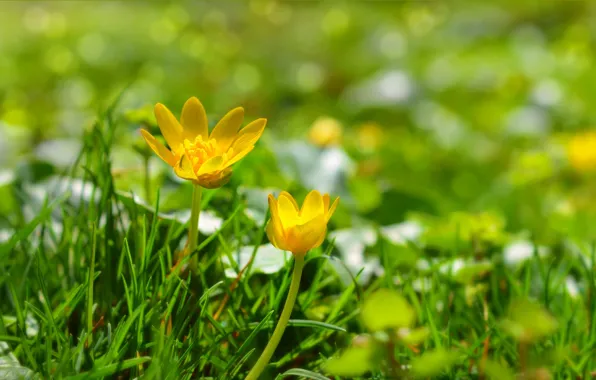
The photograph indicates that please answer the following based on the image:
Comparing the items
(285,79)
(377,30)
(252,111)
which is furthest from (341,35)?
(252,111)

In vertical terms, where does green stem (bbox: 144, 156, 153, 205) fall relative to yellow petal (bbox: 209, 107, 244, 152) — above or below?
below

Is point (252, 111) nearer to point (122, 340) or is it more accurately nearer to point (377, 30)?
point (377, 30)

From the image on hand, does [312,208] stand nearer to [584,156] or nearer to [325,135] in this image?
[325,135]

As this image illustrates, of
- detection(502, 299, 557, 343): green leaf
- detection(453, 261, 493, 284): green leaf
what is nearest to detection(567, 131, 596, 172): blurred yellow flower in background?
detection(453, 261, 493, 284): green leaf

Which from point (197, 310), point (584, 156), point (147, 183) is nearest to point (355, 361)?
point (197, 310)

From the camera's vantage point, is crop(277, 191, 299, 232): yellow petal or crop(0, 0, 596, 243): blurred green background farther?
crop(0, 0, 596, 243): blurred green background

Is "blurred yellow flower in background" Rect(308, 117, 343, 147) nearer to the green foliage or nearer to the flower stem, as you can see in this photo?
the green foliage

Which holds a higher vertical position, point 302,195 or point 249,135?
point 249,135

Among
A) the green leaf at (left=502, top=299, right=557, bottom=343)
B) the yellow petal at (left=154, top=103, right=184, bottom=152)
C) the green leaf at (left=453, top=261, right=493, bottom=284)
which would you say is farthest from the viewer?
the green leaf at (left=453, top=261, right=493, bottom=284)
